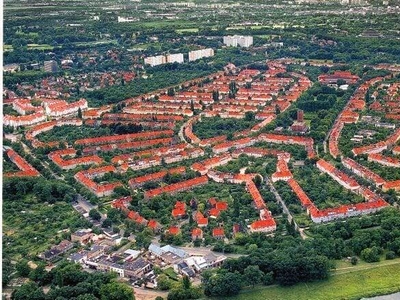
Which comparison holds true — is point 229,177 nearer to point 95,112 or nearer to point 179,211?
point 179,211

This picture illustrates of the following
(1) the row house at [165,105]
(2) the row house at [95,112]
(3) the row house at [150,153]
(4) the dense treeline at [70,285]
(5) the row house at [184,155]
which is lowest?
(1) the row house at [165,105]

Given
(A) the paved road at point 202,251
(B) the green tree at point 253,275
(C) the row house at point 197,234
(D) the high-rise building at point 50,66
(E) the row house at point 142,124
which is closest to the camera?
(B) the green tree at point 253,275

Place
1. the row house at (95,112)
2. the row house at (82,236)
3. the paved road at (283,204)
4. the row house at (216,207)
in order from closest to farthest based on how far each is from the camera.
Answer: the row house at (82,236) → the paved road at (283,204) → the row house at (216,207) → the row house at (95,112)

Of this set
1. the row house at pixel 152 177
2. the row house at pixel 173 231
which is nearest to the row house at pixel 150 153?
the row house at pixel 152 177

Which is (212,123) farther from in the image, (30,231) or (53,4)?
(53,4)

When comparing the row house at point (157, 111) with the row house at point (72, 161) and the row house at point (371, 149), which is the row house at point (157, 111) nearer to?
the row house at point (72, 161)

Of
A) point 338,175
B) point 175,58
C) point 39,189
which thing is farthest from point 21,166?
point 175,58

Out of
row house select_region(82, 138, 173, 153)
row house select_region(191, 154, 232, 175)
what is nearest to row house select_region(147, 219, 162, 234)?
row house select_region(191, 154, 232, 175)
